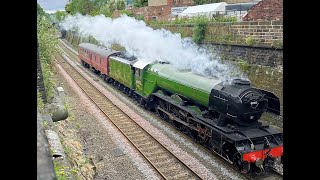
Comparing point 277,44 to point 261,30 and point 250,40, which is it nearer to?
point 261,30

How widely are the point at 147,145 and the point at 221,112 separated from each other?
10.1 feet

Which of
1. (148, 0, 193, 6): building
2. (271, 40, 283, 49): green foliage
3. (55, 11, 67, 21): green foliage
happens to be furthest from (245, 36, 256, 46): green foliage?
(55, 11, 67, 21): green foliage

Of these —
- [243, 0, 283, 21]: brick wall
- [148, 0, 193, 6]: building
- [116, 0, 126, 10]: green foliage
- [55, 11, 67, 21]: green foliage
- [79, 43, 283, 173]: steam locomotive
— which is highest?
[55, 11, 67, 21]: green foliage

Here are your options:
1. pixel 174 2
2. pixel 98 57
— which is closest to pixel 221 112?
pixel 98 57

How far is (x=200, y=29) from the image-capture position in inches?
677

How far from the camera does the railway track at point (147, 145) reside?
30.5 ft

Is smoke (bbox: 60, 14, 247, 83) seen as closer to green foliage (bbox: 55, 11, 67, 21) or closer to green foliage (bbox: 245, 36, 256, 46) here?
green foliage (bbox: 245, 36, 256, 46)

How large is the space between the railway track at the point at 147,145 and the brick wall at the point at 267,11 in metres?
6.56

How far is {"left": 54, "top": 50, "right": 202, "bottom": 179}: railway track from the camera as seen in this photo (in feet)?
30.5

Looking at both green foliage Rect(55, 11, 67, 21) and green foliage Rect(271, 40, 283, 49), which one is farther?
green foliage Rect(55, 11, 67, 21)

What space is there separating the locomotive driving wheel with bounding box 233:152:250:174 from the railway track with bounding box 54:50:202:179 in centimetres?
123
